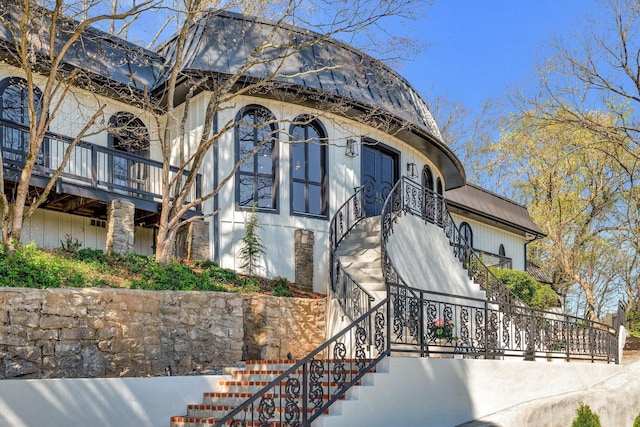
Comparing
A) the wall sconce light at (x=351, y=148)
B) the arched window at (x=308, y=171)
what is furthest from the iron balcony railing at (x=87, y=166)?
the wall sconce light at (x=351, y=148)

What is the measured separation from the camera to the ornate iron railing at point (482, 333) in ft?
31.1

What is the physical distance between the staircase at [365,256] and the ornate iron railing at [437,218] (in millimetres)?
456

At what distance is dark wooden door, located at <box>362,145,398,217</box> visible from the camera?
16672 millimetres

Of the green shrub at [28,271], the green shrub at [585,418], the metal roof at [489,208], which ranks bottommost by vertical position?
the green shrub at [585,418]

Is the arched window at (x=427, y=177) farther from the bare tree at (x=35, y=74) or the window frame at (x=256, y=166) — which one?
the bare tree at (x=35, y=74)

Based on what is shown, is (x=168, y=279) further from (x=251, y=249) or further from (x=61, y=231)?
(x=61, y=231)

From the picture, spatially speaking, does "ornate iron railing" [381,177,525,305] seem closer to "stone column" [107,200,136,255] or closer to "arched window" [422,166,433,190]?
"arched window" [422,166,433,190]

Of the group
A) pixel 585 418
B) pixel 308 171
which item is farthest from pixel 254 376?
pixel 308 171

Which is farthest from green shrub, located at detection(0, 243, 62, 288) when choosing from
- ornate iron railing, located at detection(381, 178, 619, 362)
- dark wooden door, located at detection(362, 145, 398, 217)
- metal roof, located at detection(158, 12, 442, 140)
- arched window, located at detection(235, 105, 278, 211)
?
dark wooden door, located at detection(362, 145, 398, 217)

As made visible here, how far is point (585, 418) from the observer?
10.2m

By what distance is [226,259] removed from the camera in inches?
561

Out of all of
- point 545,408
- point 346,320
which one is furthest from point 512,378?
point 346,320

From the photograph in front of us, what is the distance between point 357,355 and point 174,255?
21.8ft

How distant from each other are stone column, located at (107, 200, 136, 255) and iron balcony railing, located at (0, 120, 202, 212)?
13.8 inches
